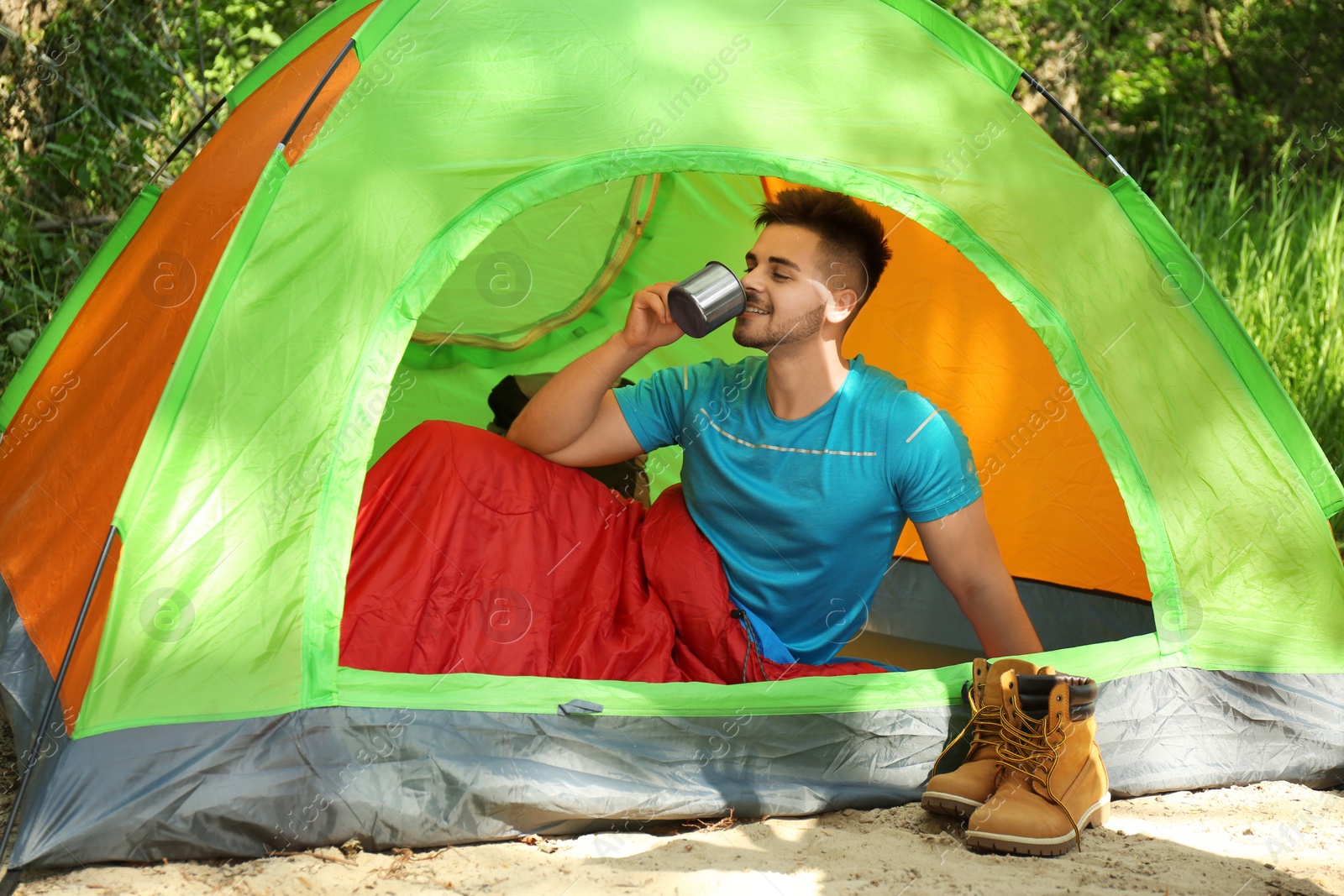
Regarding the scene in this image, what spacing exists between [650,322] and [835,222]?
0.36m

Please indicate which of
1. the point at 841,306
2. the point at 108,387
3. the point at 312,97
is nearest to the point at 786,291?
the point at 841,306

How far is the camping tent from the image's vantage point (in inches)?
57.4

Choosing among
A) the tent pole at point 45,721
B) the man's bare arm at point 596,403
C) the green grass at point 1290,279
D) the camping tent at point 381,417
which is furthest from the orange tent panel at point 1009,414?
the tent pole at point 45,721

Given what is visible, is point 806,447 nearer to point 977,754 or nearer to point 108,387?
point 977,754

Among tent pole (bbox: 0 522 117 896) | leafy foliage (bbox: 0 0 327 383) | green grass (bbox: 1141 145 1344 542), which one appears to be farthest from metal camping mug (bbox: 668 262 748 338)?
leafy foliage (bbox: 0 0 327 383)

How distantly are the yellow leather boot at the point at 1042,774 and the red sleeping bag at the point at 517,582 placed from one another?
30 cm

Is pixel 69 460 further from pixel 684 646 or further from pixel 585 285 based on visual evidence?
pixel 585 285

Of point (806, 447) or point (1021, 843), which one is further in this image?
point (806, 447)

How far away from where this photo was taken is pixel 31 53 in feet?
12.0

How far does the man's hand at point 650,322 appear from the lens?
185 centimetres

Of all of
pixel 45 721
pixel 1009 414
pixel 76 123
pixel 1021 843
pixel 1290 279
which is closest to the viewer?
pixel 45 721

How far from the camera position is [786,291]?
6.24 ft

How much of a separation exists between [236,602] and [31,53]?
2961 mm

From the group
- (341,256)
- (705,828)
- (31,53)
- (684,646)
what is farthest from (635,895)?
(31,53)
